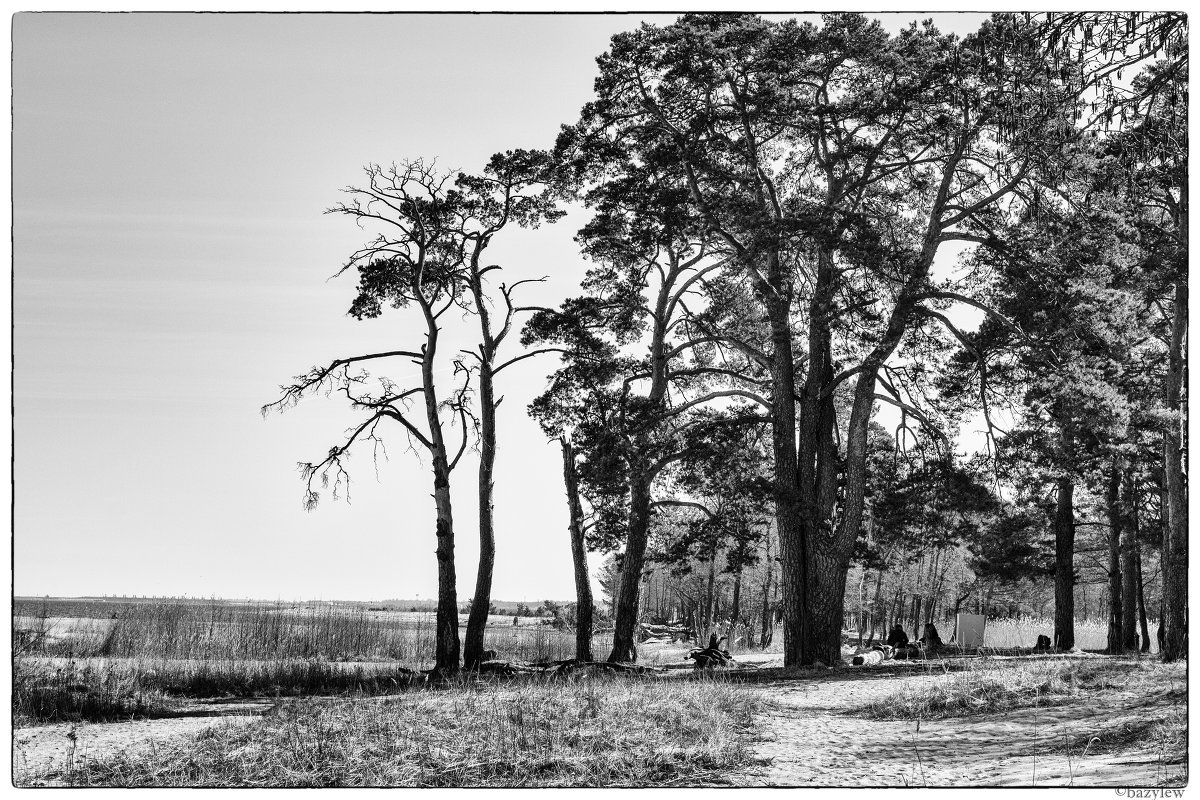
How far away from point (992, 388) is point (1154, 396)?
1862 mm

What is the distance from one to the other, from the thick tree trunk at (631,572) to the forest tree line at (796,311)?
51 mm

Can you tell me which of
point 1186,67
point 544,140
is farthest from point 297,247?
point 1186,67

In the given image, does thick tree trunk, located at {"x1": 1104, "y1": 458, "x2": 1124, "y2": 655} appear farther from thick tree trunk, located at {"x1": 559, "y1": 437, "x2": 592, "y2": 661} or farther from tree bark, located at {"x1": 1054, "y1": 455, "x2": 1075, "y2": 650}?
thick tree trunk, located at {"x1": 559, "y1": 437, "x2": 592, "y2": 661}

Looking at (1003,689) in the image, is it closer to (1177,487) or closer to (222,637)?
(1177,487)

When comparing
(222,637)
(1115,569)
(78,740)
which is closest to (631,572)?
(222,637)

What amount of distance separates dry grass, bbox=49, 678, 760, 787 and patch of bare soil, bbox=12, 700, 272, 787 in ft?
0.78

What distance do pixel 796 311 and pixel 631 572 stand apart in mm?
5441

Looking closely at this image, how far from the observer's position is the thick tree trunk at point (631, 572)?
1591 centimetres

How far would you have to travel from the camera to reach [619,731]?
675cm

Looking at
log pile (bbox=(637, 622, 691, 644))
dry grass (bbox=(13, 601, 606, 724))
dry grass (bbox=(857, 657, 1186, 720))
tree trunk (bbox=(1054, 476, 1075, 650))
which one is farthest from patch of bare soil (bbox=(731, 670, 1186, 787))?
log pile (bbox=(637, 622, 691, 644))

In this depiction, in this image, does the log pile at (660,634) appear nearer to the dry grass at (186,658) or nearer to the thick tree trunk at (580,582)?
the thick tree trunk at (580,582)

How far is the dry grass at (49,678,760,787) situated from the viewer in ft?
20.3

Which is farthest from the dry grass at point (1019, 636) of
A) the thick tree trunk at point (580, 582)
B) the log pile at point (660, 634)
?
the thick tree trunk at point (580, 582)

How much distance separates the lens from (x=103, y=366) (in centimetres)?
721
